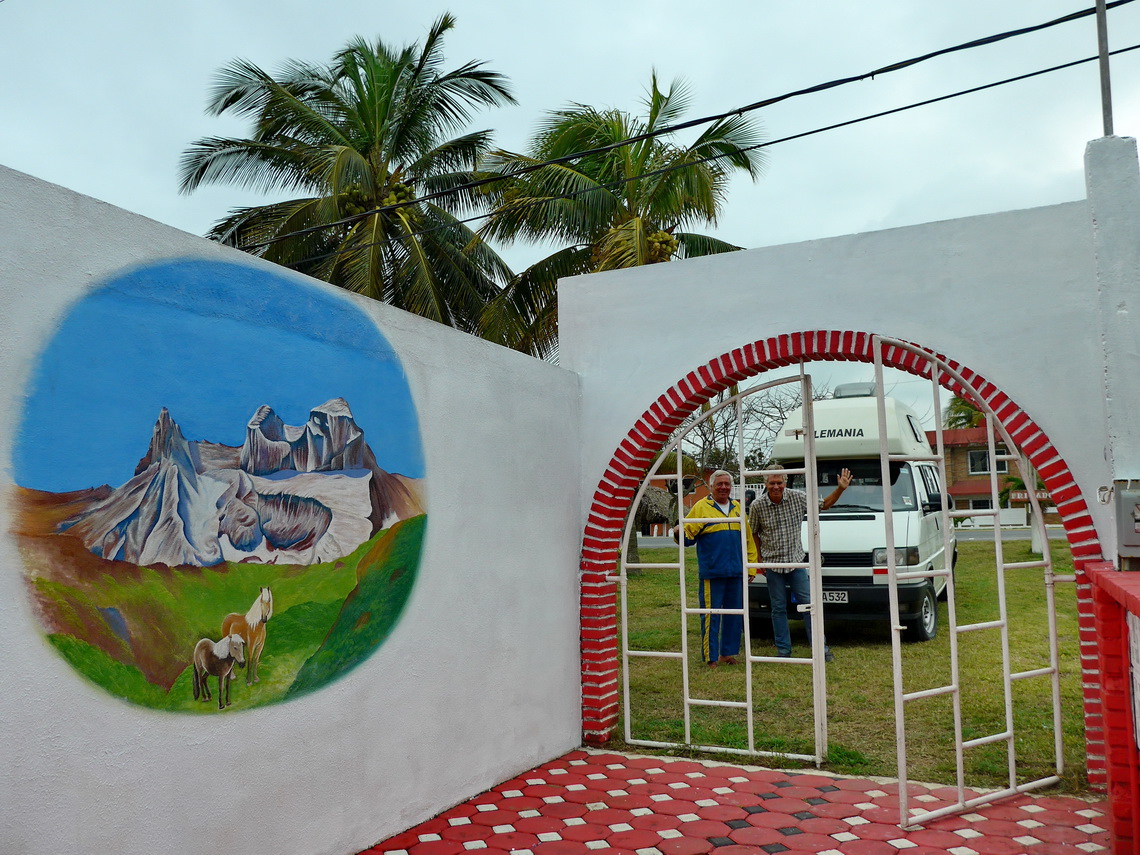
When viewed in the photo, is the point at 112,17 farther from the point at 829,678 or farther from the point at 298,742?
the point at 829,678

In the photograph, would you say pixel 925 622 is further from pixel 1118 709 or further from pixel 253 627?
pixel 253 627

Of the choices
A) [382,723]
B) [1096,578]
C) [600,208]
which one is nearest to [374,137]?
[600,208]

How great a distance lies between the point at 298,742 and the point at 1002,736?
10.9 feet

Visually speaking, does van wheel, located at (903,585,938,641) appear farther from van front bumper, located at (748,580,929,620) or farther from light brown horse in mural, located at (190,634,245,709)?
light brown horse in mural, located at (190,634,245,709)

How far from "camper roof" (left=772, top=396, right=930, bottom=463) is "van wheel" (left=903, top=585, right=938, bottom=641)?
4.58 feet

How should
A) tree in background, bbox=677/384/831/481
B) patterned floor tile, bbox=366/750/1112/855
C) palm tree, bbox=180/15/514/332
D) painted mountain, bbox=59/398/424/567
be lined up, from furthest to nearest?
tree in background, bbox=677/384/831/481 < palm tree, bbox=180/15/514/332 < patterned floor tile, bbox=366/750/1112/855 < painted mountain, bbox=59/398/424/567

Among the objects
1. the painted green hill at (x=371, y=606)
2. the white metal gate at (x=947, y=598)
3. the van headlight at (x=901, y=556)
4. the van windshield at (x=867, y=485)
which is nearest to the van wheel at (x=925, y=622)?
the van headlight at (x=901, y=556)

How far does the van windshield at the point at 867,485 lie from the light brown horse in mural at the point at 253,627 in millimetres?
6330

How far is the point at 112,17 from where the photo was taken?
209 inches

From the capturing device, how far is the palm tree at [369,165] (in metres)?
13.3

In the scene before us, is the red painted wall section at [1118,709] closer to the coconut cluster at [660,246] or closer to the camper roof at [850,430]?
the camper roof at [850,430]

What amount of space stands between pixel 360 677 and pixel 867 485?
6502 mm

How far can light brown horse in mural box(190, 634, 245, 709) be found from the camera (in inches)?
129

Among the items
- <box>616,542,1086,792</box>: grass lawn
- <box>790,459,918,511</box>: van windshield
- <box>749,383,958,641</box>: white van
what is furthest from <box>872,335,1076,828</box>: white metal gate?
<box>790,459,918,511</box>: van windshield
